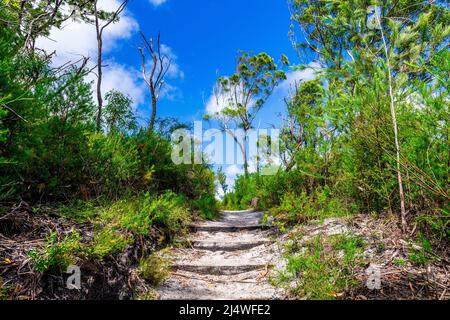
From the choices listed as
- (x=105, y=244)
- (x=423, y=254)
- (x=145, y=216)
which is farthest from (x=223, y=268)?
(x=423, y=254)

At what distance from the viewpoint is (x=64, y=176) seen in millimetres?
4316

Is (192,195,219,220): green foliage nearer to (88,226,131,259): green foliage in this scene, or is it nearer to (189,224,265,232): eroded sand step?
(189,224,265,232): eroded sand step

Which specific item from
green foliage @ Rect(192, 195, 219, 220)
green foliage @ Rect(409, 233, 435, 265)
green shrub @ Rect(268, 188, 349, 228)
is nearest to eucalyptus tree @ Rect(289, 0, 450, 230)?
green foliage @ Rect(409, 233, 435, 265)

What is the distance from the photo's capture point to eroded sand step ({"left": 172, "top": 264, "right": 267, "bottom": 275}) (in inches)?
184

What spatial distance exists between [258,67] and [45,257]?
26148mm

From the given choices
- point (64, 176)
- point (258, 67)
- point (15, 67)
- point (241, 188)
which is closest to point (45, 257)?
point (64, 176)

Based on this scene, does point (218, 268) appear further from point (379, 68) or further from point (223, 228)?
point (379, 68)

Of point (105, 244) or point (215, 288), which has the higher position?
point (105, 244)

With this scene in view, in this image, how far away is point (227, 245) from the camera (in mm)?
5805

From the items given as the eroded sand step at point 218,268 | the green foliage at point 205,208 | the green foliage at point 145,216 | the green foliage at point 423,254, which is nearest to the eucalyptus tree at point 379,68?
the green foliage at point 423,254

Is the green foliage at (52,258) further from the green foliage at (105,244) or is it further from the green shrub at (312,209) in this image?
the green shrub at (312,209)

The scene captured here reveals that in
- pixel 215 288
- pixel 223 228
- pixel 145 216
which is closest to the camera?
pixel 215 288

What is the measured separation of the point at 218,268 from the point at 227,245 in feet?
3.61
